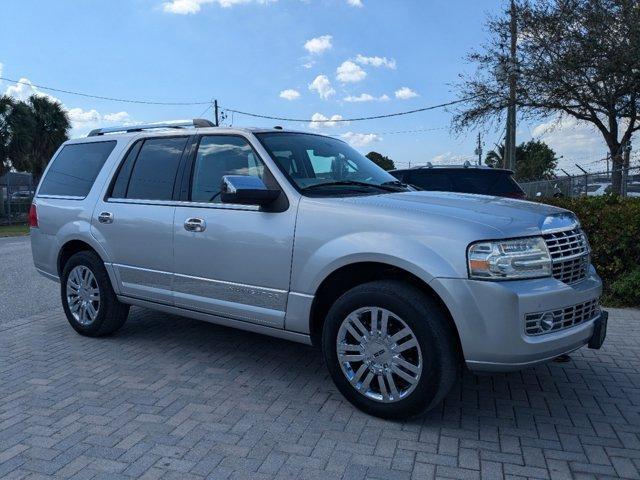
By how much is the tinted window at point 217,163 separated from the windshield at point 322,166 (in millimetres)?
165

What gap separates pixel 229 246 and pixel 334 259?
921 mm

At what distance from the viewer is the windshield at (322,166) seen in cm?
416

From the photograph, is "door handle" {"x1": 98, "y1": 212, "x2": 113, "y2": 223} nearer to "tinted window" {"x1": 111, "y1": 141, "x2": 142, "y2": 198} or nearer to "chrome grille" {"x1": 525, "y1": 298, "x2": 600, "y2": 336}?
"tinted window" {"x1": 111, "y1": 141, "x2": 142, "y2": 198}

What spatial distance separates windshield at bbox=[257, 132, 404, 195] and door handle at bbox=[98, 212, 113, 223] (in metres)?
1.67

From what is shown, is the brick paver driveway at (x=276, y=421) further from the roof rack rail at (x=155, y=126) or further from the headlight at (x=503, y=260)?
the roof rack rail at (x=155, y=126)

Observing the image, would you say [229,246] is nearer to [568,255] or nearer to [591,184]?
[568,255]

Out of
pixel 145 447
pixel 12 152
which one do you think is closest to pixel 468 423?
pixel 145 447

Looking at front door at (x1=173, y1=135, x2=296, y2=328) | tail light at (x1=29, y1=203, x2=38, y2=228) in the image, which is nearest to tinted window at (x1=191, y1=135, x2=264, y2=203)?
front door at (x1=173, y1=135, x2=296, y2=328)

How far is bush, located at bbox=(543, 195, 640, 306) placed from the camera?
6.64 meters

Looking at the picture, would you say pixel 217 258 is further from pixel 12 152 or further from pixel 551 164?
pixel 551 164

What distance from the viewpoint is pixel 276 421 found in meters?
3.60

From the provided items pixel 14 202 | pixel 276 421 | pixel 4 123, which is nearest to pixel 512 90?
pixel 276 421

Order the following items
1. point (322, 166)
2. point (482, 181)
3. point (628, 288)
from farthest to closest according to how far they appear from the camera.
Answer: point (482, 181) → point (628, 288) → point (322, 166)

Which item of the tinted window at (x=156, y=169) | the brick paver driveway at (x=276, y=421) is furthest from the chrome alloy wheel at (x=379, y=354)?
the tinted window at (x=156, y=169)
